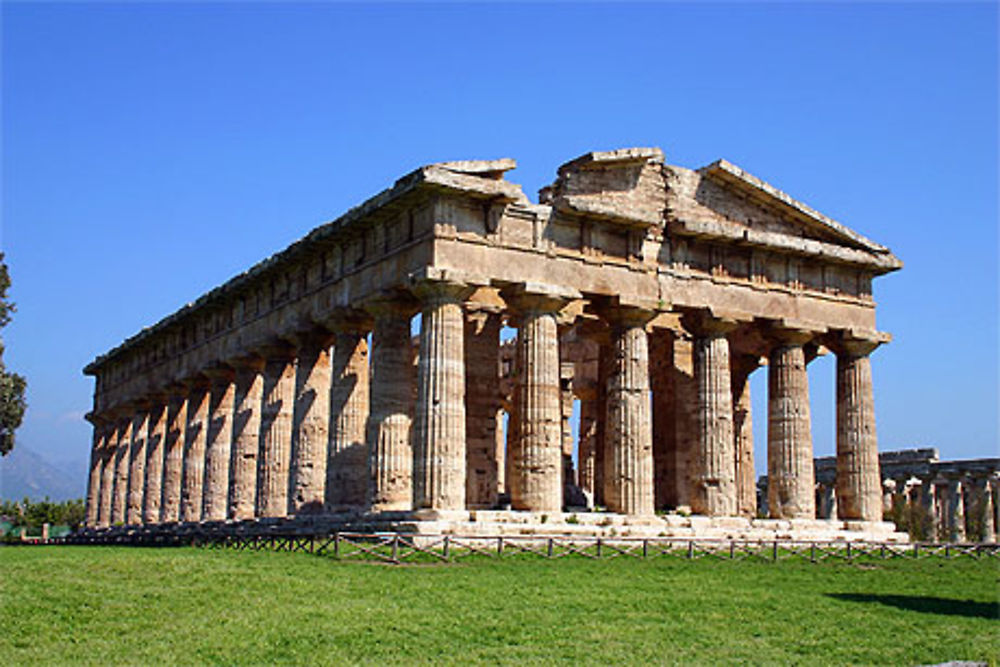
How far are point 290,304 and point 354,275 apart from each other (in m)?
4.98

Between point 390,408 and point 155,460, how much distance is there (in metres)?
22.6

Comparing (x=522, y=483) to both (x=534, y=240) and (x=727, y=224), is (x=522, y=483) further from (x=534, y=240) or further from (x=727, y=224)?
(x=727, y=224)

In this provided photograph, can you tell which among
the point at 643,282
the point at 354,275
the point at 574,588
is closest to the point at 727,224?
the point at 643,282

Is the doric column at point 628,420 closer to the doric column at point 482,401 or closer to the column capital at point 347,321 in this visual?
the doric column at point 482,401

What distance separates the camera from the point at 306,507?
33.4m

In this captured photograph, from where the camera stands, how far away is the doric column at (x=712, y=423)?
31844mm

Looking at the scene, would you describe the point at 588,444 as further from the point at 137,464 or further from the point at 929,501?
the point at 137,464

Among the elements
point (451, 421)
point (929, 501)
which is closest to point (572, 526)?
point (451, 421)

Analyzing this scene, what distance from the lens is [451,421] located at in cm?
2767

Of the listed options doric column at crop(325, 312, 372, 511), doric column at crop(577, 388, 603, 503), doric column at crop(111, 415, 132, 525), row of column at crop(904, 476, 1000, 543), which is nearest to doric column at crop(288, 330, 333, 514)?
doric column at crop(325, 312, 372, 511)

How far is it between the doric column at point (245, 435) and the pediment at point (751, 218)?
16.5 m

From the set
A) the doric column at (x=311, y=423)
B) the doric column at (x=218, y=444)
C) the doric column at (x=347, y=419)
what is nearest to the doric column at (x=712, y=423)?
the doric column at (x=347, y=419)

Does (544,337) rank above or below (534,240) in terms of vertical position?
below

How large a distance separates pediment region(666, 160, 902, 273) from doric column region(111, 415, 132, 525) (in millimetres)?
32435
